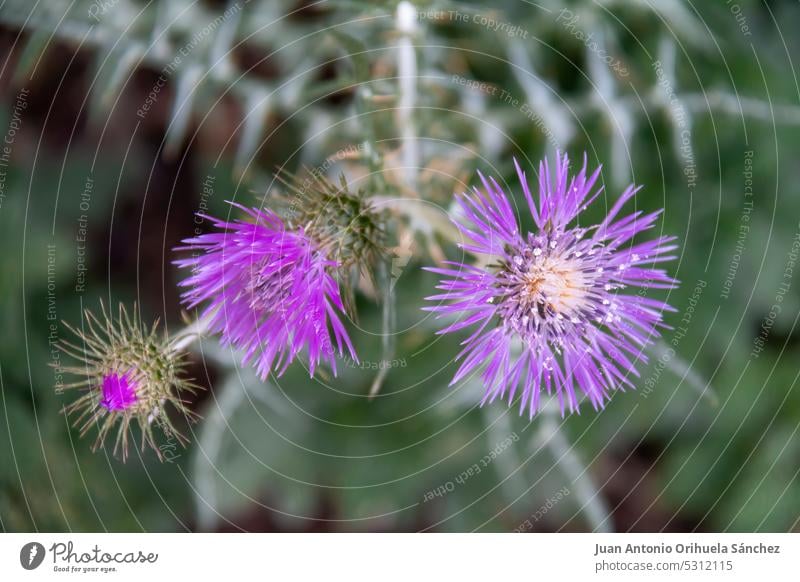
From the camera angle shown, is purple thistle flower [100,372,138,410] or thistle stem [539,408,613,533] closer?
purple thistle flower [100,372,138,410]

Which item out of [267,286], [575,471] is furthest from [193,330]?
[575,471]

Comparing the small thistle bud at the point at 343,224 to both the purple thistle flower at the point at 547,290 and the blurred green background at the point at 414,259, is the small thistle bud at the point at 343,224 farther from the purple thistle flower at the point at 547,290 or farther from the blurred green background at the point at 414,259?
the blurred green background at the point at 414,259

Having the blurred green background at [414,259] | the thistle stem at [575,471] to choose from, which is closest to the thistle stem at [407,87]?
the blurred green background at [414,259]

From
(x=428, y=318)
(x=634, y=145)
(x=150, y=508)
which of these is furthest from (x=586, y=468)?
(x=150, y=508)

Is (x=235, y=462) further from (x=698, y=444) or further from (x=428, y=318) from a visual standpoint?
(x=698, y=444)
